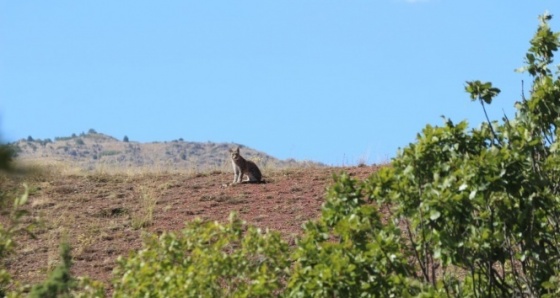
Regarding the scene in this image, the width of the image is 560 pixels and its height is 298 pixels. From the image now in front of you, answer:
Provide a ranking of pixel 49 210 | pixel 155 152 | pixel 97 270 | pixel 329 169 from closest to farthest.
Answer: pixel 97 270
pixel 49 210
pixel 329 169
pixel 155 152

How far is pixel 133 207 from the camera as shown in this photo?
71.4ft

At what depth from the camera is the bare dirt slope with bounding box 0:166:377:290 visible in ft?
60.3

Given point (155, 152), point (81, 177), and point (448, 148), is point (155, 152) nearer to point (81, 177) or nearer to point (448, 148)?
point (81, 177)

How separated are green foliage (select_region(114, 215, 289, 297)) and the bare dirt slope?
6567 millimetres

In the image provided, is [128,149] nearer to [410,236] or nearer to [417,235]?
[417,235]

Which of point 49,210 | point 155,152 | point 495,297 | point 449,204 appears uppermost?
point 155,152

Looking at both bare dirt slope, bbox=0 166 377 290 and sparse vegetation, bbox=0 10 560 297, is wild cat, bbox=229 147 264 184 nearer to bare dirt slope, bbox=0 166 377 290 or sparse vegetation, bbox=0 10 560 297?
bare dirt slope, bbox=0 166 377 290

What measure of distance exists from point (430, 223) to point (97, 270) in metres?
8.43

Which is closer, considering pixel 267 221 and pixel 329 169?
pixel 267 221

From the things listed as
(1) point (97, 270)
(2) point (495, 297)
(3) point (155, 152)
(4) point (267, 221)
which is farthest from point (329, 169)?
(3) point (155, 152)

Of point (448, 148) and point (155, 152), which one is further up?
point (155, 152)

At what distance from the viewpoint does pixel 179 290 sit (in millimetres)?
9742

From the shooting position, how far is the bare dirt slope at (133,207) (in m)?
18.4

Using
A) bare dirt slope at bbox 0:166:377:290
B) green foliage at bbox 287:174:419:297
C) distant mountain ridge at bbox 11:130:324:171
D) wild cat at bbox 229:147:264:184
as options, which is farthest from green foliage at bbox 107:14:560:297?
distant mountain ridge at bbox 11:130:324:171
